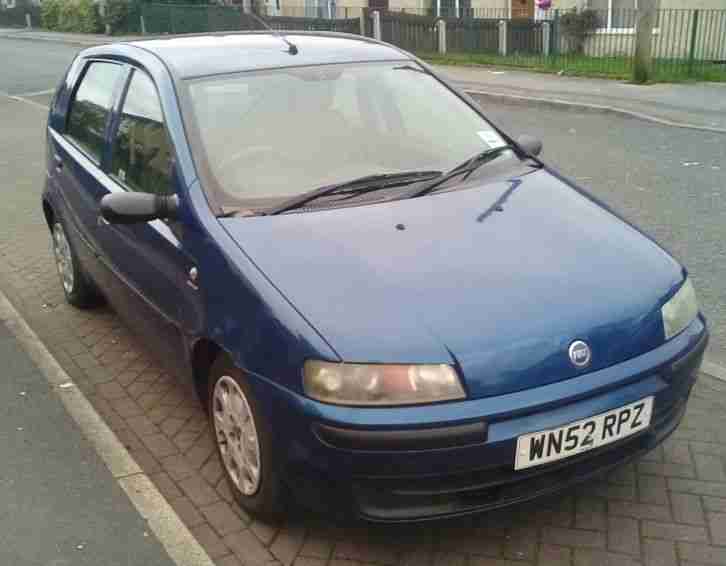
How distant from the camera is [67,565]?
3.13 m

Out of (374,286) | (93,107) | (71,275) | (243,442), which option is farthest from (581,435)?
(71,275)

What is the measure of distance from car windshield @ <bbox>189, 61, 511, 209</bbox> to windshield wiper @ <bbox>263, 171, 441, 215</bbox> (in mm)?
35

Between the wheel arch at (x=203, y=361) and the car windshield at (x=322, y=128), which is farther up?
the car windshield at (x=322, y=128)

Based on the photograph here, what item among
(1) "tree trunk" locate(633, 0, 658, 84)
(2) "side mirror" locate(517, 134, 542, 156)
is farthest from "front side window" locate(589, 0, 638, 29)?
(2) "side mirror" locate(517, 134, 542, 156)

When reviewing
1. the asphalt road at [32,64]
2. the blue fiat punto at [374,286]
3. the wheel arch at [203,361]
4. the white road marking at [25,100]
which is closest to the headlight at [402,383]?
the blue fiat punto at [374,286]

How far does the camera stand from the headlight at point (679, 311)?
3.05 meters

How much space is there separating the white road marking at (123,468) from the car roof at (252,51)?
1.72 m

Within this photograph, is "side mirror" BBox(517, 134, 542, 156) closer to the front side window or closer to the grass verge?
the grass verge

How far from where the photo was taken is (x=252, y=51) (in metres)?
4.26

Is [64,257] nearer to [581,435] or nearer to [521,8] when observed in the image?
[581,435]

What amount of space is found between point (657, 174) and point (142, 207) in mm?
6473

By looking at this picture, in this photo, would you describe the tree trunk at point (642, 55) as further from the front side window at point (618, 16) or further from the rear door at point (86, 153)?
the rear door at point (86, 153)

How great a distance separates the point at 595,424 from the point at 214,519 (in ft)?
4.96

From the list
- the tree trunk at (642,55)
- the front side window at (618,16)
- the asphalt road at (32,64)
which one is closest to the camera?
the tree trunk at (642,55)
